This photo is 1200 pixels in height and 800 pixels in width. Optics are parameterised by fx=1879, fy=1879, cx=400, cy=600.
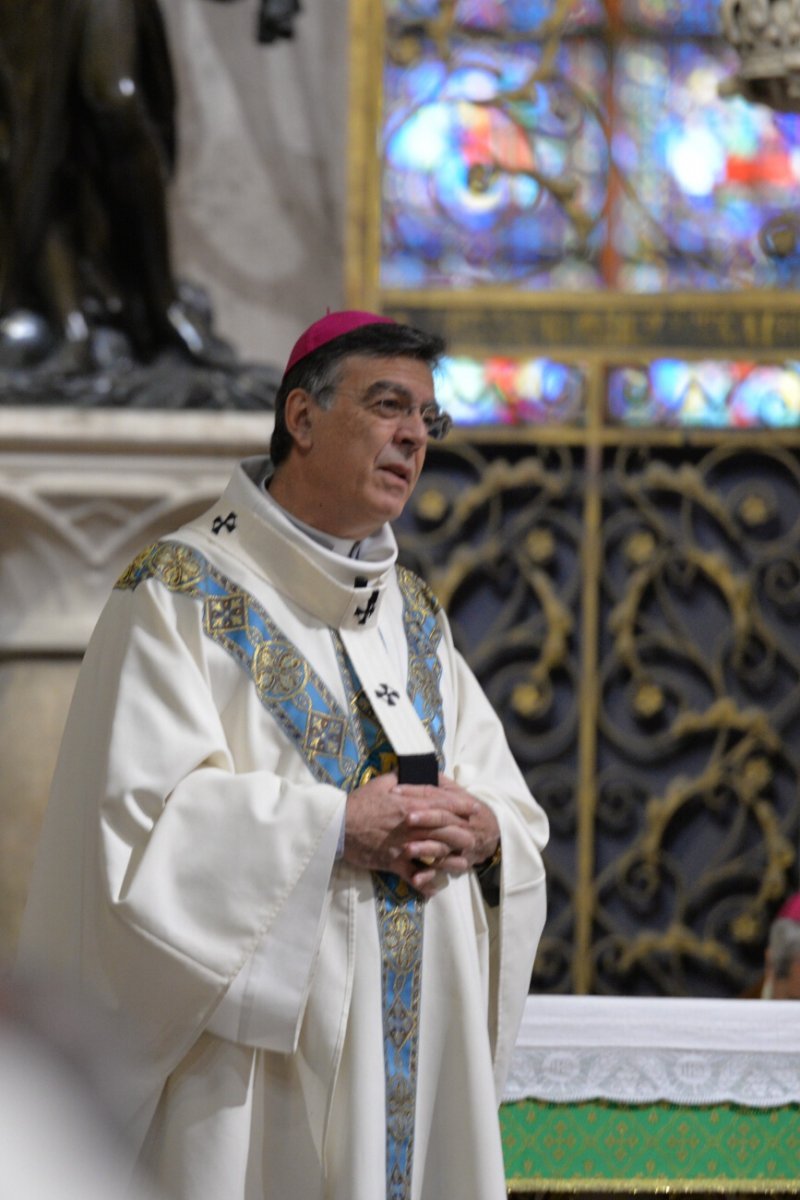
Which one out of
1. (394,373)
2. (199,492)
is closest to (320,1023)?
(394,373)

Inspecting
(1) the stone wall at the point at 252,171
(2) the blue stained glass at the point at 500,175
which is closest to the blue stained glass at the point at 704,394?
(2) the blue stained glass at the point at 500,175

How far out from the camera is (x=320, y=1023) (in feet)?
8.20

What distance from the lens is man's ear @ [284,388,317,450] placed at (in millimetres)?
2723

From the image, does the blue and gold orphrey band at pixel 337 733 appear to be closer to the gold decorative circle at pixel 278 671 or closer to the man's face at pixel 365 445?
the gold decorative circle at pixel 278 671

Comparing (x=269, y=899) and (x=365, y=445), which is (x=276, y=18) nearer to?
(x=365, y=445)

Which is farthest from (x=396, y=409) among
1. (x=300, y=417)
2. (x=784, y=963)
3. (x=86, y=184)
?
(x=86, y=184)

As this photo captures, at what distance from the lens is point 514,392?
5461 millimetres

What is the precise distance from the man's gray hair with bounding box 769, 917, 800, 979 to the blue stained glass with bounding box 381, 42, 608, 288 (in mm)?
2093

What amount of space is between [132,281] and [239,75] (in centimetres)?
67

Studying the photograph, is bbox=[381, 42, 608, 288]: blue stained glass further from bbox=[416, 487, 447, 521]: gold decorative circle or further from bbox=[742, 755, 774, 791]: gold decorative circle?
bbox=[742, 755, 774, 791]: gold decorative circle

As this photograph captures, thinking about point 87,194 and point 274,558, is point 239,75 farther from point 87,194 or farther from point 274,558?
point 274,558

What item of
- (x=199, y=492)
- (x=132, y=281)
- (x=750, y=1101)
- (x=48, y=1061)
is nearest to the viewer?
(x=48, y=1061)

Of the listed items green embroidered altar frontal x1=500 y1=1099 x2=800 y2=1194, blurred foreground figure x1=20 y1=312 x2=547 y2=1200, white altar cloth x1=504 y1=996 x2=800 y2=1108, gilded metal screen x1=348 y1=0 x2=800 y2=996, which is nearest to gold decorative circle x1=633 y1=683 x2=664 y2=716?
gilded metal screen x1=348 y1=0 x2=800 y2=996

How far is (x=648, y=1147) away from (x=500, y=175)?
3.22m
